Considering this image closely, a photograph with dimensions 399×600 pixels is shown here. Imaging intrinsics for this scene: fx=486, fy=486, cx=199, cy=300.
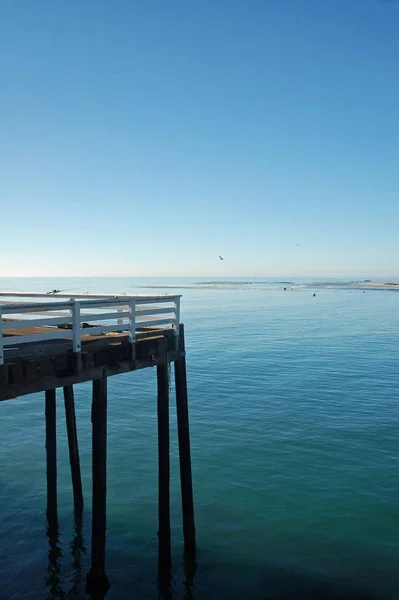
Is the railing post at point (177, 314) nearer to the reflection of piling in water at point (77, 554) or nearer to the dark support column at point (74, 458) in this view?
the dark support column at point (74, 458)

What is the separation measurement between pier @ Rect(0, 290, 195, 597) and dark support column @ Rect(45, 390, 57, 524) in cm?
3

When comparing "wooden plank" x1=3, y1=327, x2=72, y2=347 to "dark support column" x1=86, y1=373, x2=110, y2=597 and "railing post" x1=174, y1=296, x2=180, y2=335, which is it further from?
"railing post" x1=174, y1=296, x2=180, y2=335

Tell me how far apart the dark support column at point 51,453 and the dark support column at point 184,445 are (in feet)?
13.2

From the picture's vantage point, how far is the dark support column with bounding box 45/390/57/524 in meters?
14.2

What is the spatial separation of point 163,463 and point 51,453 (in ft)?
13.6

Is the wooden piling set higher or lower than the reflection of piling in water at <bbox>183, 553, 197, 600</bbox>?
higher

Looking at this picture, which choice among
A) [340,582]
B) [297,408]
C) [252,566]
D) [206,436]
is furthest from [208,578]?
[297,408]

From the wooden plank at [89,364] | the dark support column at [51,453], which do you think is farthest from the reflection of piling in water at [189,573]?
the wooden plank at [89,364]

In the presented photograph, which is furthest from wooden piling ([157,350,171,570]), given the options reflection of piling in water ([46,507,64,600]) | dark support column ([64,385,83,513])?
dark support column ([64,385,83,513])

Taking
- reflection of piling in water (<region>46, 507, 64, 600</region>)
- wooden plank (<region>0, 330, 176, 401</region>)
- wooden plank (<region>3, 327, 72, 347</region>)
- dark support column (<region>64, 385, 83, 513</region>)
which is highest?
wooden plank (<region>3, 327, 72, 347</region>)

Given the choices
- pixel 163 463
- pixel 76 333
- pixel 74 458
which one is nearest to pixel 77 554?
pixel 74 458

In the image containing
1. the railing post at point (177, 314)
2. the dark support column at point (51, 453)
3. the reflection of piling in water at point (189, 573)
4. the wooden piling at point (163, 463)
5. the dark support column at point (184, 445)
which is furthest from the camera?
the dark support column at point (51, 453)

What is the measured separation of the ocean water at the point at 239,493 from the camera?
12.1 m

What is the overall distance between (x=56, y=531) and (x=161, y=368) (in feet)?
21.4
